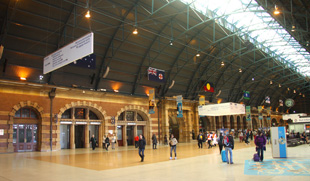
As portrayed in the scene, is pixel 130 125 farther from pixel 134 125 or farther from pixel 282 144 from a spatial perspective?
pixel 282 144

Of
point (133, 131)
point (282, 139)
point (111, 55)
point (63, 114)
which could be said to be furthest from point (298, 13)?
point (63, 114)

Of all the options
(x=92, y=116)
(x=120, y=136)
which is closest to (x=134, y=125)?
(x=120, y=136)

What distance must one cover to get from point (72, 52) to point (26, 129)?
13.2 metres

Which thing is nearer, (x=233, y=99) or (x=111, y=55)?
(x=111, y=55)

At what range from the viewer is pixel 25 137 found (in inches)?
885

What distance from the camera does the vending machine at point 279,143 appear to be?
1396cm

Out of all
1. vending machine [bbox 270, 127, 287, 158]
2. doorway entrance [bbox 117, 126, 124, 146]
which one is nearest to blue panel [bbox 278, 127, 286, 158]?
vending machine [bbox 270, 127, 287, 158]

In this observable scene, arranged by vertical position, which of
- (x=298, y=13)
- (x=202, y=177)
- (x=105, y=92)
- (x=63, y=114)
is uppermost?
(x=298, y=13)

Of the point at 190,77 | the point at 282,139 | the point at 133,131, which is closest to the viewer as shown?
the point at 282,139

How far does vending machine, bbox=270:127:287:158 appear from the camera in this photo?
550 inches

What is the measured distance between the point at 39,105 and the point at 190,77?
21.3 m

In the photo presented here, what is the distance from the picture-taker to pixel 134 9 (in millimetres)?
23422

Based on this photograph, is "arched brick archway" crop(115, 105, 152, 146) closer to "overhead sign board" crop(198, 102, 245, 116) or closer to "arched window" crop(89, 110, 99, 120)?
"arched window" crop(89, 110, 99, 120)

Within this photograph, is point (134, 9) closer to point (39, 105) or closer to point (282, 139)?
point (39, 105)
